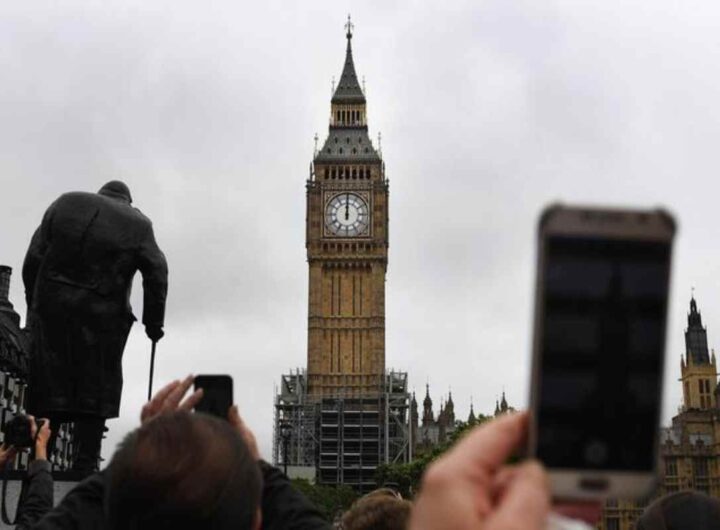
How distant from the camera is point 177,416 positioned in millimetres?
2021

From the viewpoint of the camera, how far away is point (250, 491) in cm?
200

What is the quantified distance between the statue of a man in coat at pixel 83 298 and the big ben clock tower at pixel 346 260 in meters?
78.4

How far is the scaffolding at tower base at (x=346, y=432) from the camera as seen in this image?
8188 cm

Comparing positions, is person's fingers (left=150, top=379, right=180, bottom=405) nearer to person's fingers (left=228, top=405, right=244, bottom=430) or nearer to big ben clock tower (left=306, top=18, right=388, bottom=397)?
person's fingers (left=228, top=405, right=244, bottom=430)

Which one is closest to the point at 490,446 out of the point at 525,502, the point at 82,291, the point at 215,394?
the point at 525,502

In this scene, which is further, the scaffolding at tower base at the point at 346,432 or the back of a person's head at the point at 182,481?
the scaffolding at tower base at the point at 346,432

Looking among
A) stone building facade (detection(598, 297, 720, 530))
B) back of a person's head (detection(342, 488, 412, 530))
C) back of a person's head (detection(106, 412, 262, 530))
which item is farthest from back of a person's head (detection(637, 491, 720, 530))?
stone building facade (detection(598, 297, 720, 530))

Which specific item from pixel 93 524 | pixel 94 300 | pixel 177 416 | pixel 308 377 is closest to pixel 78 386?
pixel 94 300

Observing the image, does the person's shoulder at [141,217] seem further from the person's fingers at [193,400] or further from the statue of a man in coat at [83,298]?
the person's fingers at [193,400]

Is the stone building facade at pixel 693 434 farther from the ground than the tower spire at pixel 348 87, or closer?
closer

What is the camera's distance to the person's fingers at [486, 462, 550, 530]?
1199mm

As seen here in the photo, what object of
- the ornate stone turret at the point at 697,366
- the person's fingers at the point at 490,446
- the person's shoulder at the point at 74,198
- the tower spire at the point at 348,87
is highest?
the tower spire at the point at 348,87

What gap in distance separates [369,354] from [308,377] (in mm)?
5599

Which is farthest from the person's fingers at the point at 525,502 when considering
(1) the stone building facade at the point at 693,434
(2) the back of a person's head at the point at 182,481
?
(1) the stone building facade at the point at 693,434
